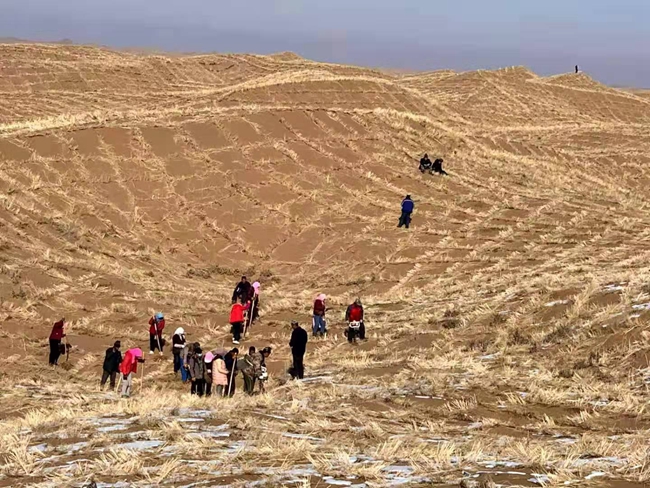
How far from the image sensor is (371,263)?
86.2ft

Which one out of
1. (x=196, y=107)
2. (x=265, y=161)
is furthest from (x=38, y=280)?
(x=196, y=107)

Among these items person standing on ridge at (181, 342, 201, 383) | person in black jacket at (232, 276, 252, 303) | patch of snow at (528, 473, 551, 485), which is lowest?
person standing on ridge at (181, 342, 201, 383)

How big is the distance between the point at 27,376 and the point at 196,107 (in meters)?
27.9

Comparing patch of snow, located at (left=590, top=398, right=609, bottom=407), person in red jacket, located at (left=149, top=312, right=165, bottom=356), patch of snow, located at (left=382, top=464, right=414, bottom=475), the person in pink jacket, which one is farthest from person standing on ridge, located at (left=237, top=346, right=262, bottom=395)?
patch of snow, located at (left=382, top=464, right=414, bottom=475)

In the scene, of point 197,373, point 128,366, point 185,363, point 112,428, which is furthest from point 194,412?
point 185,363

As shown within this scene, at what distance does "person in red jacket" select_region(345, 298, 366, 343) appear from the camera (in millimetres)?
17234

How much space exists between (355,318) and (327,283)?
293 inches

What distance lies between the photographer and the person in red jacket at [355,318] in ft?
56.5

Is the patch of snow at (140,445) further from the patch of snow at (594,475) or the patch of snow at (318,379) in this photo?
the patch of snow at (318,379)

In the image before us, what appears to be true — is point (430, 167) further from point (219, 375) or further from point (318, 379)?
point (219, 375)

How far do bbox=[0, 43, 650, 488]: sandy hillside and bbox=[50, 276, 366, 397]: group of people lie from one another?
1.56 ft

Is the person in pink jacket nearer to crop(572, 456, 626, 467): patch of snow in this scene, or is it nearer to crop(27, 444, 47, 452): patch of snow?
crop(27, 444, 47, 452): patch of snow

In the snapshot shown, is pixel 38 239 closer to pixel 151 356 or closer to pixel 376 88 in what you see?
pixel 151 356

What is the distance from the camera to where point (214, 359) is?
13594 mm
